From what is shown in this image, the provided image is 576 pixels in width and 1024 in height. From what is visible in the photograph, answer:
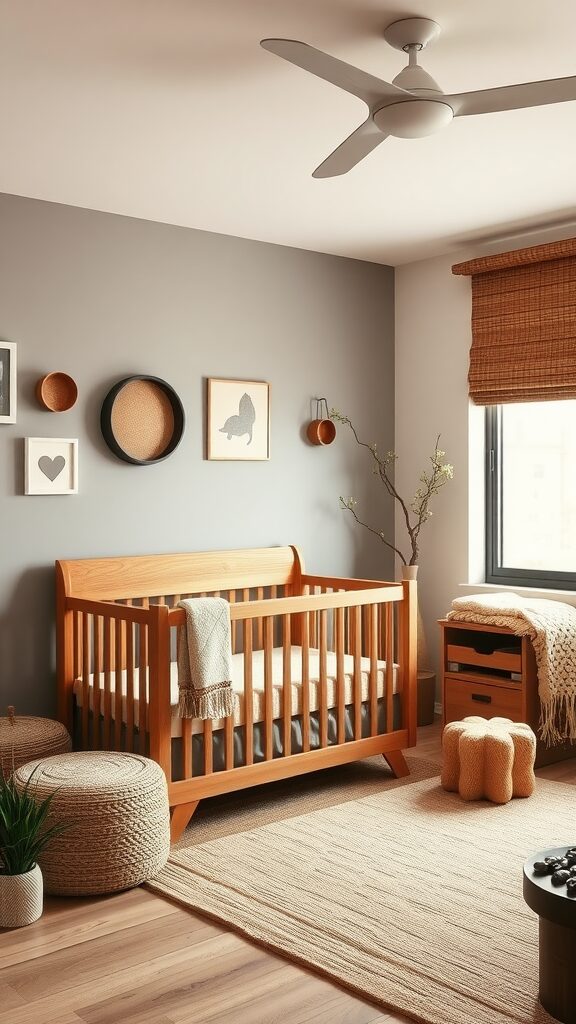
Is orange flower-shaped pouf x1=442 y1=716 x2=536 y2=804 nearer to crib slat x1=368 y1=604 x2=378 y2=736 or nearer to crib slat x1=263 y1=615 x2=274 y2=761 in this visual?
crib slat x1=368 y1=604 x2=378 y2=736

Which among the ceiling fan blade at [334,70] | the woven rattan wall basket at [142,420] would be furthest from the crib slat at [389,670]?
the ceiling fan blade at [334,70]

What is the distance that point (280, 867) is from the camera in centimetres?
290

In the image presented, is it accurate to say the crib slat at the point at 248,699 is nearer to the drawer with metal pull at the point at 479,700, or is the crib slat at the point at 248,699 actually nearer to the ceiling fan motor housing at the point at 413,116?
the drawer with metal pull at the point at 479,700

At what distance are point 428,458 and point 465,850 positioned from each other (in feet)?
7.75

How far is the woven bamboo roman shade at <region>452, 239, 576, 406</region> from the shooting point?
4.25 meters

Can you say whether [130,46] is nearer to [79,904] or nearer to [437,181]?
[437,181]

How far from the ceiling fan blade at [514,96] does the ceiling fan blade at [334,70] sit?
132mm

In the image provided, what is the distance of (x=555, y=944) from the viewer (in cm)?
204

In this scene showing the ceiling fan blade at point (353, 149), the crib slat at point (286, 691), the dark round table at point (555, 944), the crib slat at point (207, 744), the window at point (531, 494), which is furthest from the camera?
the window at point (531, 494)

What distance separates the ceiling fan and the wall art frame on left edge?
5.35 feet

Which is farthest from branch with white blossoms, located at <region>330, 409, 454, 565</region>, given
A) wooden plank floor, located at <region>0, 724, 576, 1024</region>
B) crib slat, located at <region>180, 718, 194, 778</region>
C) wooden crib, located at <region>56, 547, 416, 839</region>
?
wooden plank floor, located at <region>0, 724, 576, 1024</region>

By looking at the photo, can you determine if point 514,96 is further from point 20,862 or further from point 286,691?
point 20,862

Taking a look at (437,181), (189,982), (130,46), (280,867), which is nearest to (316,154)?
(437,181)

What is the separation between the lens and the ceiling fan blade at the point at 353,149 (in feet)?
8.03
